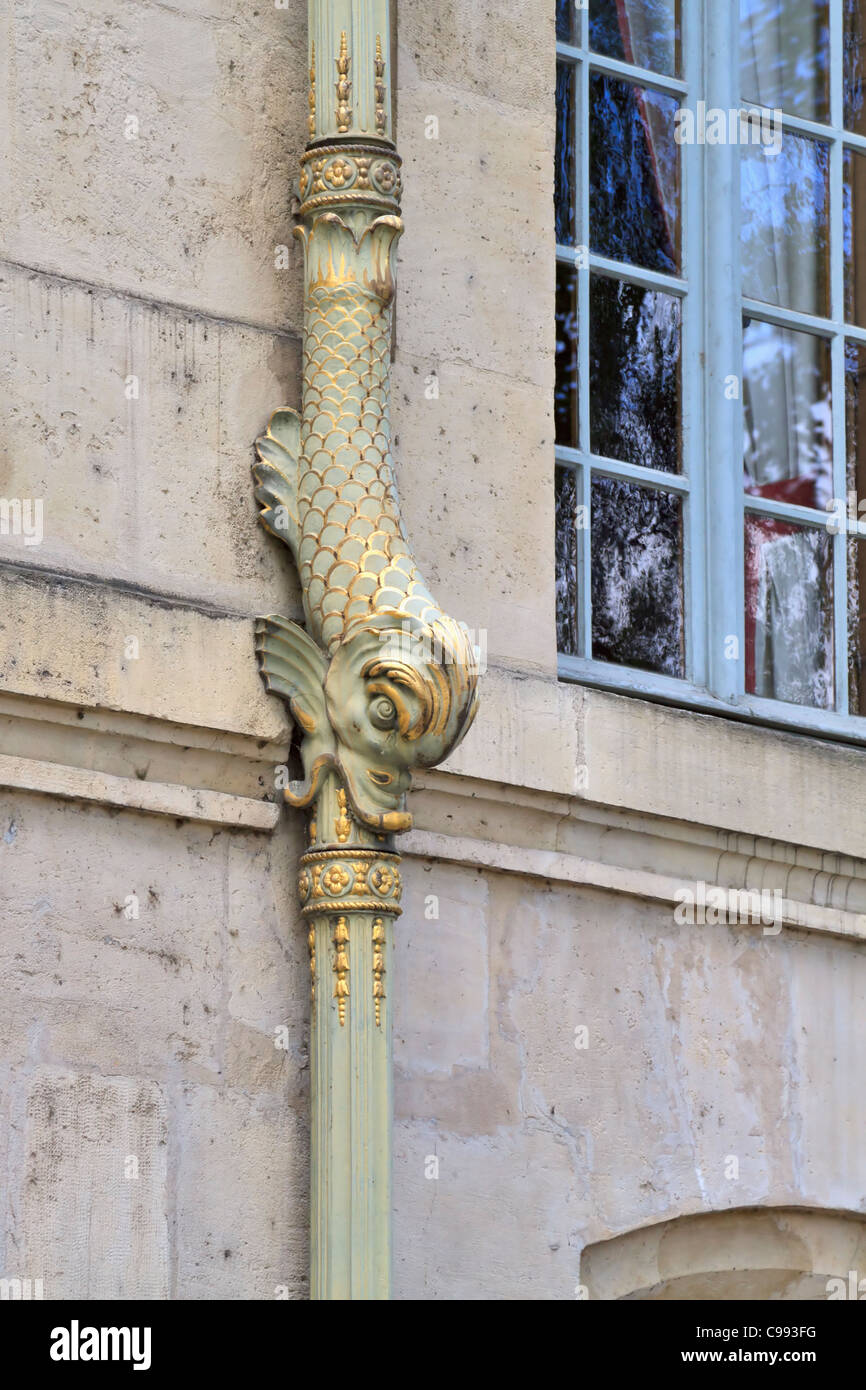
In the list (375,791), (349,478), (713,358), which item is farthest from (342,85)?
(375,791)

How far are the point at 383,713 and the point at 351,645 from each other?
0.51 ft

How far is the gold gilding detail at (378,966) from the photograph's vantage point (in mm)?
5922

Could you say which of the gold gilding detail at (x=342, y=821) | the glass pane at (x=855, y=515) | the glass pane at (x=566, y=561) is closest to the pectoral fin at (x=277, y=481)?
the gold gilding detail at (x=342, y=821)

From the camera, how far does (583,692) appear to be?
6.53m

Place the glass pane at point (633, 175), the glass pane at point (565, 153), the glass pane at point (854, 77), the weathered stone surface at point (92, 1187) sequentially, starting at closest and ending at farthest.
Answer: the weathered stone surface at point (92, 1187) < the glass pane at point (565, 153) < the glass pane at point (633, 175) < the glass pane at point (854, 77)

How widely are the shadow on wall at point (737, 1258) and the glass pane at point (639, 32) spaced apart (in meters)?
2.81

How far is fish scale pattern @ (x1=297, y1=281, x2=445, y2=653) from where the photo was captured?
19.9 feet

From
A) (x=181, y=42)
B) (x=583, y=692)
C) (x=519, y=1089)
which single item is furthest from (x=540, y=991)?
(x=181, y=42)

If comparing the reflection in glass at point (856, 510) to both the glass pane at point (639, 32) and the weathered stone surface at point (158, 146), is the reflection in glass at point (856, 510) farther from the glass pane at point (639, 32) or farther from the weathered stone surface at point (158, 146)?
the weathered stone surface at point (158, 146)

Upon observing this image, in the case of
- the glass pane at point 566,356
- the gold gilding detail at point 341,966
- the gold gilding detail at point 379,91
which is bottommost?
the gold gilding detail at point 341,966

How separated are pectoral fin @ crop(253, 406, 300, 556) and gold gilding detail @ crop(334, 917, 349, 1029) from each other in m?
0.79

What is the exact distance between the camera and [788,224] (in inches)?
299

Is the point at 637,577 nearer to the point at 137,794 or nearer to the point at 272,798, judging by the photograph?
the point at 272,798

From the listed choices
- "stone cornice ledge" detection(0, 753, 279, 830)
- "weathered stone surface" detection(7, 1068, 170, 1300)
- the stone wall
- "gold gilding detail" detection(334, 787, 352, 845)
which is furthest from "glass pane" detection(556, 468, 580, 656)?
"weathered stone surface" detection(7, 1068, 170, 1300)
